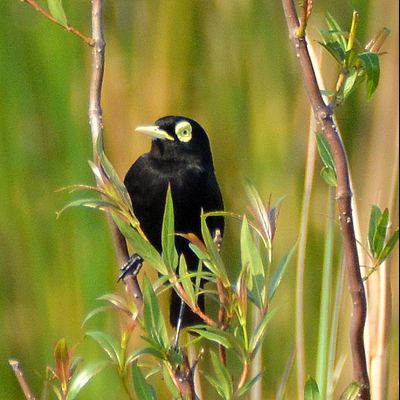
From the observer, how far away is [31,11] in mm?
1179

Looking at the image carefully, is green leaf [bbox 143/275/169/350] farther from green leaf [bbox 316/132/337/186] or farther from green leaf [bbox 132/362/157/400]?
green leaf [bbox 316/132/337/186]

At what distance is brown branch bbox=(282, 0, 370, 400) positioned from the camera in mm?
456

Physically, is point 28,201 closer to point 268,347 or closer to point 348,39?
point 268,347

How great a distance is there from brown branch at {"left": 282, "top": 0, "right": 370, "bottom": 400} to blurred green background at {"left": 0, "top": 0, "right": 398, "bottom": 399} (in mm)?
645

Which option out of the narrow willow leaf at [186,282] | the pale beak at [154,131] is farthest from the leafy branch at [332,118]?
the pale beak at [154,131]

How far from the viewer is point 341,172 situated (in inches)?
18.6

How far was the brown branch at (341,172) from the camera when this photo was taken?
456 millimetres

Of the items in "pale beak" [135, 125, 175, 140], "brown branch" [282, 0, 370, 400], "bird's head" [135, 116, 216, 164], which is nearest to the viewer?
"brown branch" [282, 0, 370, 400]

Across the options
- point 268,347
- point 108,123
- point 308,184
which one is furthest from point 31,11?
point 268,347

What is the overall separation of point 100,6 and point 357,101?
631 mm

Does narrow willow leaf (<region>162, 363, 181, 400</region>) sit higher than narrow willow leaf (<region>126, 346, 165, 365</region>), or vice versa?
narrow willow leaf (<region>126, 346, 165, 365</region>)

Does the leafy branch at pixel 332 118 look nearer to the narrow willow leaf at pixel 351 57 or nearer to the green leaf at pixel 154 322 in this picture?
the narrow willow leaf at pixel 351 57

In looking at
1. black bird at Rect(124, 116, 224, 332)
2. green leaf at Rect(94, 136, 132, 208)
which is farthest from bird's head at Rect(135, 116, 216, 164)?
green leaf at Rect(94, 136, 132, 208)

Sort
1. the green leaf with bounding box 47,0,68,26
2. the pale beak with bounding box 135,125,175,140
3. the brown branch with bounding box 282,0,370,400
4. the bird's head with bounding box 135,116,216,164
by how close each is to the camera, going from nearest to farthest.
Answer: the brown branch with bounding box 282,0,370,400, the green leaf with bounding box 47,0,68,26, the pale beak with bounding box 135,125,175,140, the bird's head with bounding box 135,116,216,164
